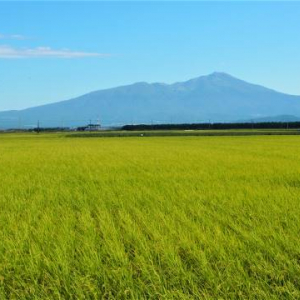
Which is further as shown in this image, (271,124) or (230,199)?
(271,124)

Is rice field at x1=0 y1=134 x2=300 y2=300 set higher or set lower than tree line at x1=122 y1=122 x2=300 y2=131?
lower

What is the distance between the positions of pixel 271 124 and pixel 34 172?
66.3 m

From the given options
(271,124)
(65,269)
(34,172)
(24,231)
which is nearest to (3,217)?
(24,231)

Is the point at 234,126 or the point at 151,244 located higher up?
the point at 234,126

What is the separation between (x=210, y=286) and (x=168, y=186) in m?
5.24

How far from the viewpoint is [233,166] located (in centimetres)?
1268

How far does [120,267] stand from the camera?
355 cm

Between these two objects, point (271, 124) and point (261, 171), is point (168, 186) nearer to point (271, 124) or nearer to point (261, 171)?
point (261, 171)

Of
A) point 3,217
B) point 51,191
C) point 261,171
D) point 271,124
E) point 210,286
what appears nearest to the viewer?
point 210,286

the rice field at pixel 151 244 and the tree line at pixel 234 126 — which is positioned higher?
the tree line at pixel 234 126

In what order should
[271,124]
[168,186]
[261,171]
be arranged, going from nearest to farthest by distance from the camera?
1. [168,186]
2. [261,171]
3. [271,124]

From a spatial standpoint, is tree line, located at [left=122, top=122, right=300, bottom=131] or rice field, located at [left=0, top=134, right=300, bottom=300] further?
tree line, located at [left=122, top=122, right=300, bottom=131]

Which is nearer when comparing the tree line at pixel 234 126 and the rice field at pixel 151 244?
the rice field at pixel 151 244

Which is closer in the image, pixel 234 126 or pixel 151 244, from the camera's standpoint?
pixel 151 244
